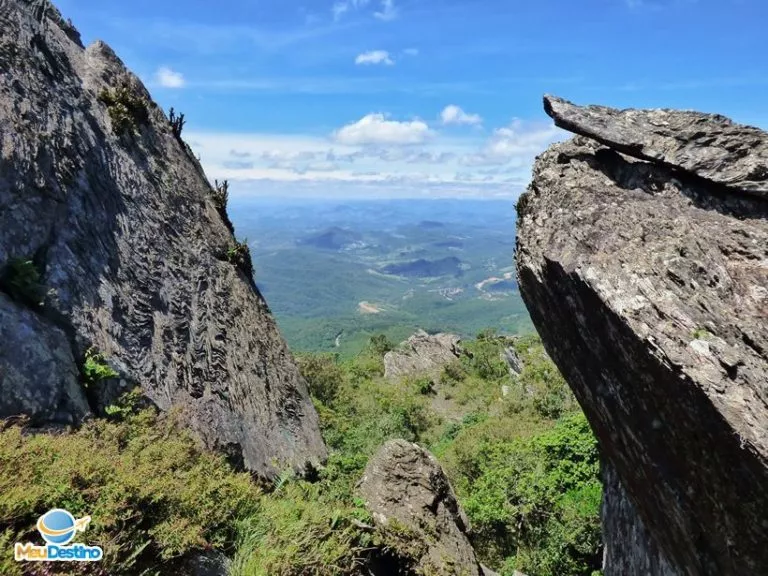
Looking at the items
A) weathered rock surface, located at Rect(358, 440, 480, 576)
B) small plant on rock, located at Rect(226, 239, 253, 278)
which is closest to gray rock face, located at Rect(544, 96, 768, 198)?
weathered rock surface, located at Rect(358, 440, 480, 576)

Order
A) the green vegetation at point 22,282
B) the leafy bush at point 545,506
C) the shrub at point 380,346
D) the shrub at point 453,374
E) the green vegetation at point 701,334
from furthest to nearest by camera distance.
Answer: the shrub at point 380,346 < the shrub at point 453,374 < the leafy bush at point 545,506 < the green vegetation at point 22,282 < the green vegetation at point 701,334

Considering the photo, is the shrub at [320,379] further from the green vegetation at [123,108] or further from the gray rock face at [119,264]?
the green vegetation at [123,108]

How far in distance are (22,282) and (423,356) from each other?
45859 mm

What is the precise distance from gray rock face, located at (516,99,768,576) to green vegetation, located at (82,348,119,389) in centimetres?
917

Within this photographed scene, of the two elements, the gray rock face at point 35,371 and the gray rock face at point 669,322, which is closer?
the gray rock face at point 669,322

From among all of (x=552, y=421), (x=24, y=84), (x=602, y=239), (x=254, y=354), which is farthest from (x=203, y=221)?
(x=552, y=421)

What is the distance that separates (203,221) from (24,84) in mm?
6540

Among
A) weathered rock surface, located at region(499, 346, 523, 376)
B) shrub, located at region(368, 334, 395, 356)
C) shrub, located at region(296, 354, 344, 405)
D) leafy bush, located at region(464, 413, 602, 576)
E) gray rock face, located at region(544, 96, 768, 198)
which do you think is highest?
gray rock face, located at region(544, 96, 768, 198)

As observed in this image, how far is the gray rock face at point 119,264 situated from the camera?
380 inches

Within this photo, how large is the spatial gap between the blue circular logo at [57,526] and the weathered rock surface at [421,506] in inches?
252

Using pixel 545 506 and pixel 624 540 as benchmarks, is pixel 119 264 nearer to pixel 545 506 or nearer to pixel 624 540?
pixel 624 540

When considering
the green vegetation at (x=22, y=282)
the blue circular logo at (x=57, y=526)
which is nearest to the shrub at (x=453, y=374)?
the green vegetation at (x=22, y=282)

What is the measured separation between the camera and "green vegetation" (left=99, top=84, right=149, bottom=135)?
1486 centimetres

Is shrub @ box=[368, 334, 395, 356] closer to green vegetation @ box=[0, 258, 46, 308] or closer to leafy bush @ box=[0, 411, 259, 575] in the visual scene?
green vegetation @ box=[0, 258, 46, 308]
